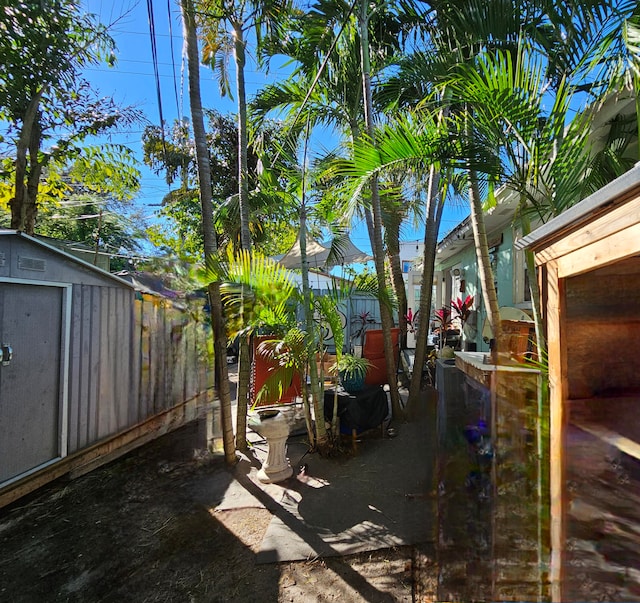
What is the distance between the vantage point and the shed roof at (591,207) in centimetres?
112

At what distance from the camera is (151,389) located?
524 centimetres

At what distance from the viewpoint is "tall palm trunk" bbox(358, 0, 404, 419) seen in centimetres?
439

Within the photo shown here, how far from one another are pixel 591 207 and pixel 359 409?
360cm

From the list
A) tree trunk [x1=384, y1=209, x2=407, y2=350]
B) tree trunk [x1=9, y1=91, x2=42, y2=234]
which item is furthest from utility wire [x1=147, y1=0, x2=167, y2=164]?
tree trunk [x1=9, y1=91, x2=42, y2=234]

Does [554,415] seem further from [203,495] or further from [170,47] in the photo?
[170,47]

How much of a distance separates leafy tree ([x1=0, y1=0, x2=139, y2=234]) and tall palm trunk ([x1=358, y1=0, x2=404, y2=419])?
16.1 ft

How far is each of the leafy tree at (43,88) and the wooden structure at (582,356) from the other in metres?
7.33

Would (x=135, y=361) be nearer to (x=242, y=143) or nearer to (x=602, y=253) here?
(x=242, y=143)

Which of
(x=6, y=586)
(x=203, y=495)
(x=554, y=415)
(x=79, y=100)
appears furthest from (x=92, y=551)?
(x=79, y=100)

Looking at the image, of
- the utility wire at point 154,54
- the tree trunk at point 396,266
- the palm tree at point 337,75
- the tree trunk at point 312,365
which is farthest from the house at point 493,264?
the utility wire at point 154,54

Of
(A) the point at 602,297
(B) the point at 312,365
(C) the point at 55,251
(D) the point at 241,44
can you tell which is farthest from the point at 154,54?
(A) the point at 602,297

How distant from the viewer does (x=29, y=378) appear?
3.52m

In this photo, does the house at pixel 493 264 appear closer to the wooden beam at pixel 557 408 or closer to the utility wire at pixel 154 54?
the wooden beam at pixel 557 408

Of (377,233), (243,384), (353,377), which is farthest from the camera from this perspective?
(377,233)
